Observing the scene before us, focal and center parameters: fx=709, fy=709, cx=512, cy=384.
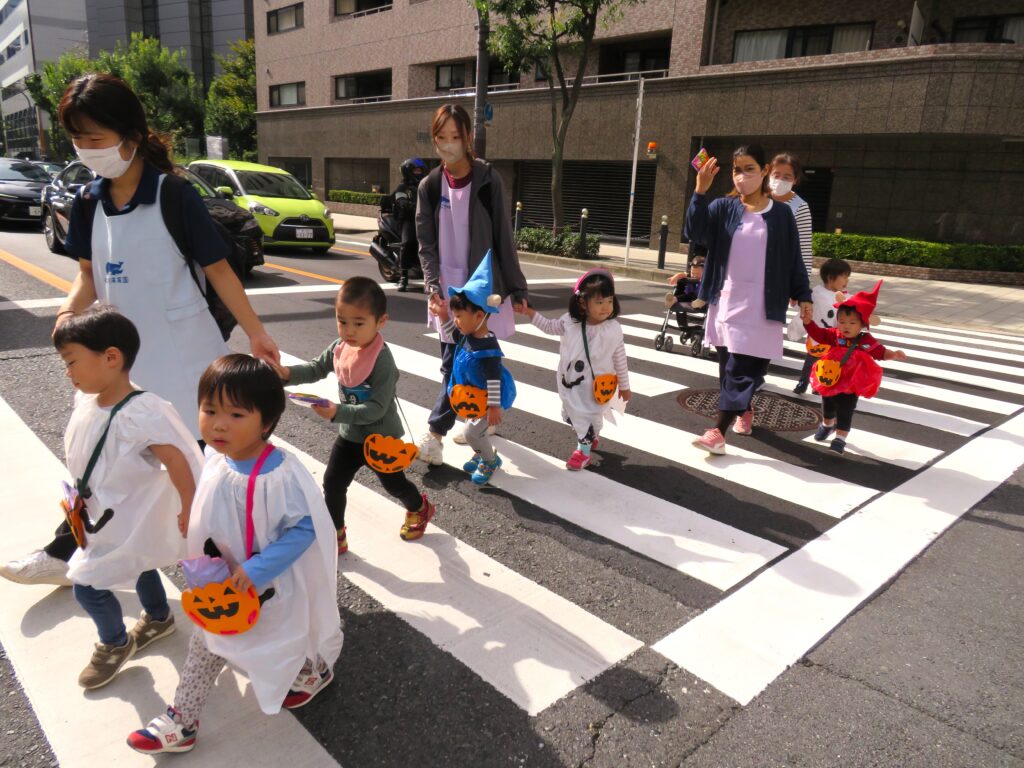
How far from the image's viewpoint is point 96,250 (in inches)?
105

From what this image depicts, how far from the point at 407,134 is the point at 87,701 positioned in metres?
30.3

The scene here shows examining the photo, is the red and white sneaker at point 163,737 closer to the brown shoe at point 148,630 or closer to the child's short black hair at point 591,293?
the brown shoe at point 148,630

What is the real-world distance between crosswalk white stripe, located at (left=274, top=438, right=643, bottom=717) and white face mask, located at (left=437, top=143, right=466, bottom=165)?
2013mm

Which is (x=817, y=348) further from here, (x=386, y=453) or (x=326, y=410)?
(x=326, y=410)

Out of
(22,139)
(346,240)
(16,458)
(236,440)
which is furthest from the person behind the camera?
(22,139)

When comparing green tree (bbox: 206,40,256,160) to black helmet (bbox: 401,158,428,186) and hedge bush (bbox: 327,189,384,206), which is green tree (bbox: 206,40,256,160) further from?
black helmet (bbox: 401,158,428,186)

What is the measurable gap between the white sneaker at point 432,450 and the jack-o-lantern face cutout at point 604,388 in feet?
3.36

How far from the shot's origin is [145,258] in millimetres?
2609

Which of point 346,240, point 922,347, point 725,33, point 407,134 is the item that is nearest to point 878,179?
point 725,33

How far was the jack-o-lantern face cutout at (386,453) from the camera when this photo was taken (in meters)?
2.96

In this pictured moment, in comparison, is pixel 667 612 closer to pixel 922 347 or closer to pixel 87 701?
pixel 87 701

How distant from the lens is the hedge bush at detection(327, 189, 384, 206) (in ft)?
103

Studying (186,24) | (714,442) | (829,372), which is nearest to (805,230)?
(829,372)

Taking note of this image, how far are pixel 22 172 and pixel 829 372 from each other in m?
19.3
